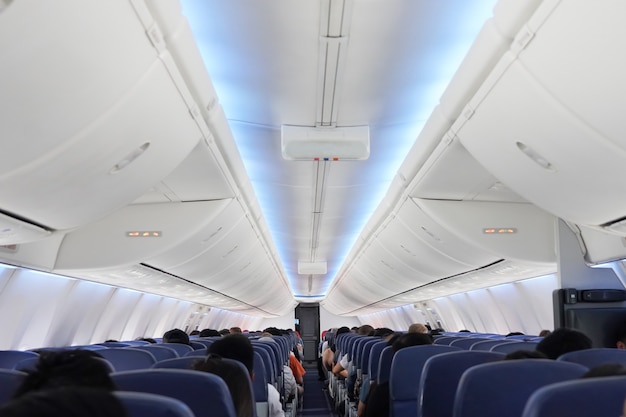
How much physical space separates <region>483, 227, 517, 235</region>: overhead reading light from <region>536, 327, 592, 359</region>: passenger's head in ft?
11.0

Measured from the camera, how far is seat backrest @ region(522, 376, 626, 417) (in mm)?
2047

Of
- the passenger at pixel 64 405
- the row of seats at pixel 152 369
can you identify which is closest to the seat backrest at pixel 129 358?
the row of seats at pixel 152 369

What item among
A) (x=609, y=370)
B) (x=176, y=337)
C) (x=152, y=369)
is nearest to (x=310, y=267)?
(x=176, y=337)

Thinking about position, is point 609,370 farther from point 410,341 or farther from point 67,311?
point 67,311

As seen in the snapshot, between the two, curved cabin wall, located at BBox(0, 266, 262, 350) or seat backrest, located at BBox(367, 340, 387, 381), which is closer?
seat backrest, located at BBox(367, 340, 387, 381)

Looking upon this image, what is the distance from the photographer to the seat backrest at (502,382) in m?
3.08

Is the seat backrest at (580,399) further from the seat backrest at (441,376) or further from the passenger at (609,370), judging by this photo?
the seat backrest at (441,376)

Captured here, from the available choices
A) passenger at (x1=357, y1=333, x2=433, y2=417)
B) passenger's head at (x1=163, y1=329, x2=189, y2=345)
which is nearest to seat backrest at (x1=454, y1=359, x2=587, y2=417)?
passenger at (x1=357, y1=333, x2=433, y2=417)

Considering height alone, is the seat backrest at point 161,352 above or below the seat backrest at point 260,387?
above

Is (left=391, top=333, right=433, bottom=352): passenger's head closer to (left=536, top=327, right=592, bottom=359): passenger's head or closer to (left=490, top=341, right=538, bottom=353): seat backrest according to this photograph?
(left=490, top=341, right=538, bottom=353): seat backrest

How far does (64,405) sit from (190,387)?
5.85 feet

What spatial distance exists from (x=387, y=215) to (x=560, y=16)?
6.66 meters

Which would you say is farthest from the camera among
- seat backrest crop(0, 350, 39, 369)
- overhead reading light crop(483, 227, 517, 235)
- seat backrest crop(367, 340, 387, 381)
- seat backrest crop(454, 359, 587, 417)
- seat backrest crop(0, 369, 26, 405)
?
overhead reading light crop(483, 227, 517, 235)

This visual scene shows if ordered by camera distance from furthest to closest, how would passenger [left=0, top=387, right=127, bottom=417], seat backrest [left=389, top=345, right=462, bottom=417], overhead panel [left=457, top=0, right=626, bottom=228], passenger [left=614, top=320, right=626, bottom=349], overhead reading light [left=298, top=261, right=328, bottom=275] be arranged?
overhead reading light [left=298, top=261, right=328, bottom=275], passenger [left=614, top=320, right=626, bottom=349], seat backrest [left=389, top=345, right=462, bottom=417], overhead panel [left=457, top=0, right=626, bottom=228], passenger [left=0, top=387, right=127, bottom=417]
